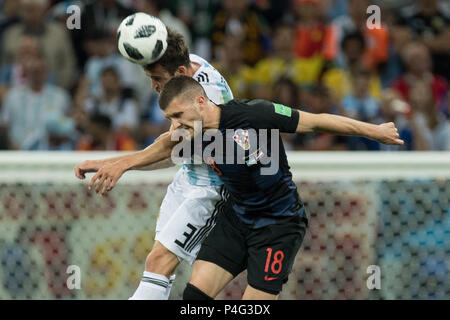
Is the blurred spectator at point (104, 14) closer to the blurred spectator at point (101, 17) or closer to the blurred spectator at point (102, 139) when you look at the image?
the blurred spectator at point (101, 17)

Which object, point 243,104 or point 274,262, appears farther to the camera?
point 274,262

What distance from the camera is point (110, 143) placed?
718 cm

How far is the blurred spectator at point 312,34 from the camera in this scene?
807 centimetres

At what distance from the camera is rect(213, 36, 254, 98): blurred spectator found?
25.8 feet

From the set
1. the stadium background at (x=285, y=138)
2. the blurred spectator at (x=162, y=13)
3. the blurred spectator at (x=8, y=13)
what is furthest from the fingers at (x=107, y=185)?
the blurred spectator at (x=8, y=13)

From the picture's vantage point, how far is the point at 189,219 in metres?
4.64

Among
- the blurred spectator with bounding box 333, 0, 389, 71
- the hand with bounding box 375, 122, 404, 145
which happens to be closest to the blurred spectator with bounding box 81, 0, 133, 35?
the blurred spectator with bounding box 333, 0, 389, 71

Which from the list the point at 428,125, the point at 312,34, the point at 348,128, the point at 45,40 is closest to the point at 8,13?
the point at 45,40

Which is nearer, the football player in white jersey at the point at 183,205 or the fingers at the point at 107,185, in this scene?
the fingers at the point at 107,185

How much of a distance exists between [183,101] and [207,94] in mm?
450

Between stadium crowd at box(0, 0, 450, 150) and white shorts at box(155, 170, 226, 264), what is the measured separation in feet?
8.02

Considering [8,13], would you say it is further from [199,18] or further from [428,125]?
[428,125]

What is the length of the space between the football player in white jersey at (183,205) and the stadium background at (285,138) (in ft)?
4.14

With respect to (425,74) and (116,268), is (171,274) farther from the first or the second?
(425,74)
